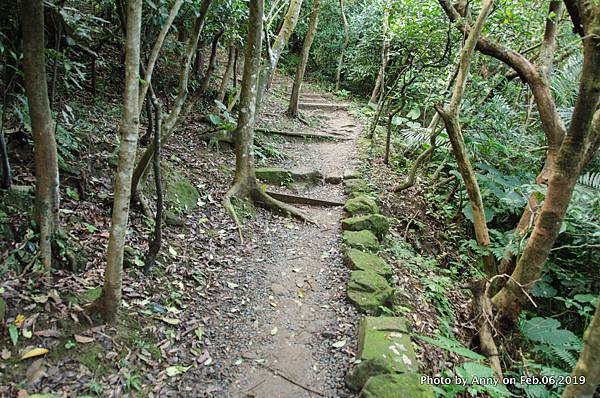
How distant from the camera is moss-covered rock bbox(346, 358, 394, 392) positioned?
3.08 metres

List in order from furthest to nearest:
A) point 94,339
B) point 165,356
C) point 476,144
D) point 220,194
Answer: point 476,144 < point 220,194 < point 165,356 < point 94,339

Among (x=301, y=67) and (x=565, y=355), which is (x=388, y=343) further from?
(x=301, y=67)

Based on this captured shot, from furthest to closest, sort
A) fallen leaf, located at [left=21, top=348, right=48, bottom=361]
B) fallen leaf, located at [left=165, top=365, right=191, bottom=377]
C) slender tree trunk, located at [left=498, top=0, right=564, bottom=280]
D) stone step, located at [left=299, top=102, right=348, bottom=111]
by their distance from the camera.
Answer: stone step, located at [left=299, top=102, right=348, bottom=111] < slender tree trunk, located at [left=498, top=0, right=564, bottom=280] < fallen leaf, located at [left=165, top=365, right=191, bottom=377] < fallen leaf, located at [left=21, top=348, right=48, bottom=361]

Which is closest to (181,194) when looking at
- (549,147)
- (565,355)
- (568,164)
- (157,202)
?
(157,202)

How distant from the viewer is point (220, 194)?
582 centimetres

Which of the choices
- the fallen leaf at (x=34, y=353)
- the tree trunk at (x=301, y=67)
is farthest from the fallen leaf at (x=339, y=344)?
the tree trunk at (x=301, y=67)

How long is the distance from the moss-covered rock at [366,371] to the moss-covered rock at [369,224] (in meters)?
2.66

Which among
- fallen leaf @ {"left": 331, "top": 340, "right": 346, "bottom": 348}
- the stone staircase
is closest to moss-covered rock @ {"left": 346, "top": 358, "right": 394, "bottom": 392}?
the stone staircase

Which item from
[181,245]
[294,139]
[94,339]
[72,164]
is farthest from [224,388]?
[294,139]

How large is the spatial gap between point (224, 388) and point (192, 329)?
68 cm

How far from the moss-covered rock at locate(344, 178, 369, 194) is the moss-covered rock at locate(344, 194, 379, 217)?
55 centimetres

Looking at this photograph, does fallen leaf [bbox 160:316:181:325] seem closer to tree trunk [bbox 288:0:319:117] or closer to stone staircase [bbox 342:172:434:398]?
stone staircase [bbox 342:172:434:398]

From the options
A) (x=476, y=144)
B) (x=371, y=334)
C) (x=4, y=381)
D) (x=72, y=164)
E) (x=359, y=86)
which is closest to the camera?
(x=4, y=381)

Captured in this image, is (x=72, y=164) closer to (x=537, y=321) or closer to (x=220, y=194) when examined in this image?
(x=220, y=194)
